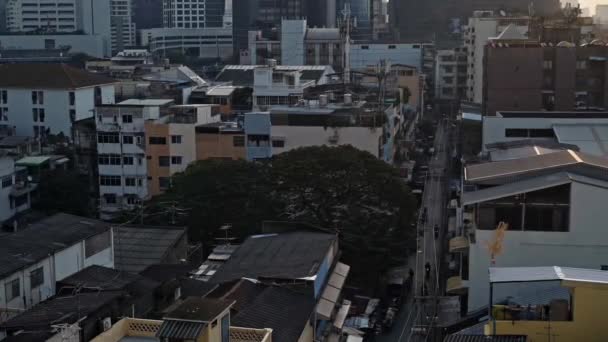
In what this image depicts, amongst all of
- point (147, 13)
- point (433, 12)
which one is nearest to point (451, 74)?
point (433, 12)

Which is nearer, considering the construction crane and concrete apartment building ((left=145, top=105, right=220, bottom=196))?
the construction crane

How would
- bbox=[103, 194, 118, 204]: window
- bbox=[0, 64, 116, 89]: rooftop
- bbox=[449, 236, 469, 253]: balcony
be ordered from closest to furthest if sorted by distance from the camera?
→ 1. bbox=[449, 236, 469, 253]: balcony
2. bbox=[103, 194, 118, 204]: window
3. bbox=[0, 64, 116, 89]: rooftop

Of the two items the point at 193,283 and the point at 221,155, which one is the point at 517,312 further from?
the point at 221,155

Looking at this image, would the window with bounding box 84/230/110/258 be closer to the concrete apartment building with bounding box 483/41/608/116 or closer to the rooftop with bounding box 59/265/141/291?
the rooftop with bounding box 59/265/141/291

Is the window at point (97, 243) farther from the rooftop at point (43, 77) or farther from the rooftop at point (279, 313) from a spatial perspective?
the rooftop at point (43, 77)

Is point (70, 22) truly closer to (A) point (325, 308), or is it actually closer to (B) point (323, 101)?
(B) point (323, 101)

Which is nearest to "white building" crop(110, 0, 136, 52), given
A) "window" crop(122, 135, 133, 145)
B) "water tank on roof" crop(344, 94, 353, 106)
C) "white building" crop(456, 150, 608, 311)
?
"water tank on roof" crop(344, 94, 353, 106)

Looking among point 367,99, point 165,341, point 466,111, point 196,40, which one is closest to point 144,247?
point 165,341
